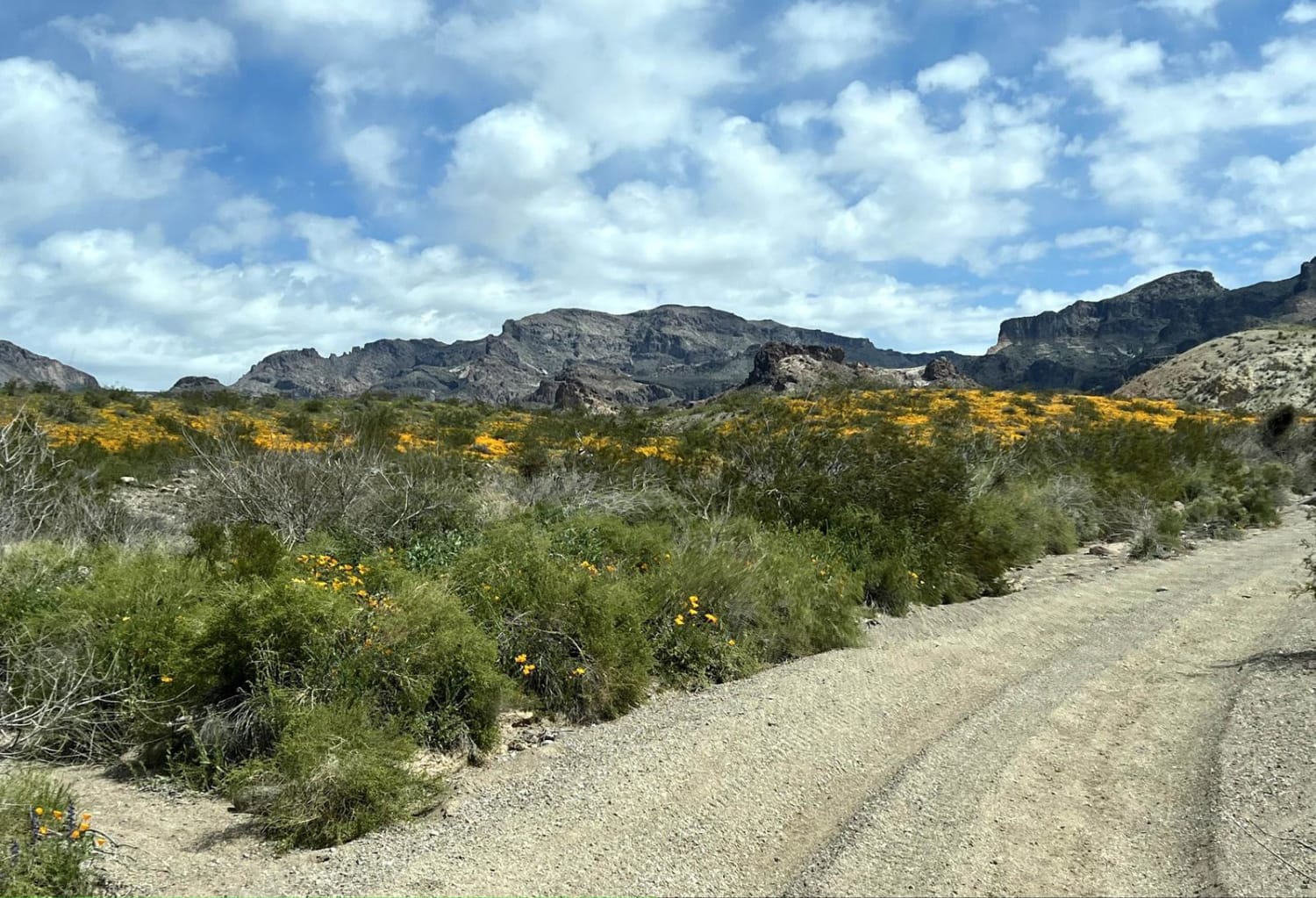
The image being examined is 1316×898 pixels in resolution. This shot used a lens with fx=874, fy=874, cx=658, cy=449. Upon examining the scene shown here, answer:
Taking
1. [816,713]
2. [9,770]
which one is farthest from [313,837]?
[816,713]

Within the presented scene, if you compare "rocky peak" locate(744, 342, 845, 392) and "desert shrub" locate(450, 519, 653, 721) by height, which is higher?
"rocky peak" locate(744, 342, 845, 392)

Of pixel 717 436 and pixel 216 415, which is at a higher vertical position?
pixel 216 415

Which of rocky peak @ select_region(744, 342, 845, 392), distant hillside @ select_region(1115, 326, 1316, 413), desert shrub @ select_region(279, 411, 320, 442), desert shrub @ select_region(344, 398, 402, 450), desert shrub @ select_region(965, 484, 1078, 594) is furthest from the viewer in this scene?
rocky peak @ select_region(744, 342, 845, 392)

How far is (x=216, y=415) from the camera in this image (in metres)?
28.3

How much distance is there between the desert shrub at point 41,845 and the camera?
403cm

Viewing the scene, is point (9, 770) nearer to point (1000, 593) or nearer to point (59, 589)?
point (59, 589)

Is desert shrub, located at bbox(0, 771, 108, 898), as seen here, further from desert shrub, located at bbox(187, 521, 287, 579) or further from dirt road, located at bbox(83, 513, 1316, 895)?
desert shrub, located at bbox(187, 521, 287, 579)

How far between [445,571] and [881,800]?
4.89 metres

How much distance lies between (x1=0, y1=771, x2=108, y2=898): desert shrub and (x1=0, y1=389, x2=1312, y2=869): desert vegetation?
0.04 metres

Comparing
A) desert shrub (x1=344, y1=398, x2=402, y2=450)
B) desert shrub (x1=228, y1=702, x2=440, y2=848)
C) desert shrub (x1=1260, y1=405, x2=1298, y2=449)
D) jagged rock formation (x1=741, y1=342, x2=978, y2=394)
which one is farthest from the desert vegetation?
jagged rock formation (x1=741, y1=342, x2=978, y2=394)

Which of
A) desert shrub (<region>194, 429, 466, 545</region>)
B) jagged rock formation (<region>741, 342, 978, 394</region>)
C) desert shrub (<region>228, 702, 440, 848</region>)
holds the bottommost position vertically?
desert shrub (<region>228, 702, 440, 848</region>)

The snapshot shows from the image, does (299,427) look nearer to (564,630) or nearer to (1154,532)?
(564,630)

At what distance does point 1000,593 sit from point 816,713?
22.7 feet

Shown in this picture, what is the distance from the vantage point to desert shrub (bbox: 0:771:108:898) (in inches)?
159
